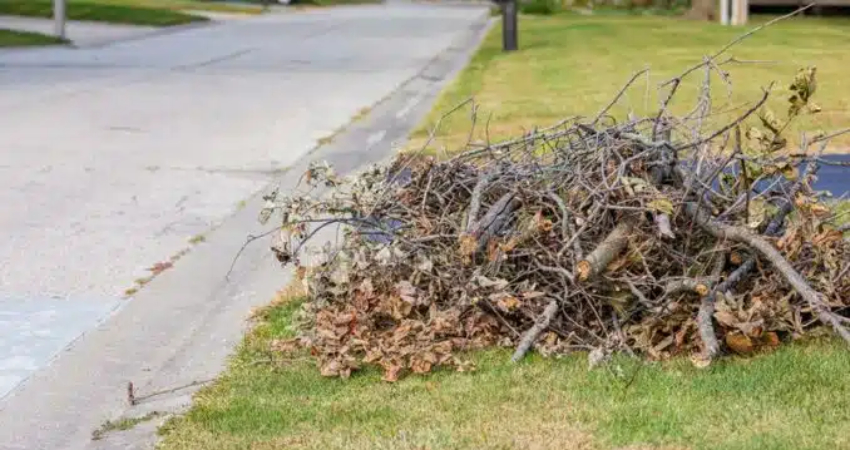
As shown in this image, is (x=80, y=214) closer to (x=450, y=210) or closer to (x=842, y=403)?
(x=450, y=210)

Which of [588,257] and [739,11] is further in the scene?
[739,11]

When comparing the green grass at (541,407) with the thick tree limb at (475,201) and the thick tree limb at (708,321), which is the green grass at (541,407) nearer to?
the thick tree limb at (708,321)

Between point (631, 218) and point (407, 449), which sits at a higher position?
point (631, 218)

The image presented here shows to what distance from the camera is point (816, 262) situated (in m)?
6.25

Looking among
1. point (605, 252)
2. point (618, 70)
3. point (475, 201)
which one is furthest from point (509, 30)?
point (605, 252)

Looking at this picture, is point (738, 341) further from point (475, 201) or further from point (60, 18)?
point (60, 18)

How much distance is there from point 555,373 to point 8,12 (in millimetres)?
36891

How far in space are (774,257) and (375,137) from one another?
9.02 m

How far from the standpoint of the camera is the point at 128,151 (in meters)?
13.5

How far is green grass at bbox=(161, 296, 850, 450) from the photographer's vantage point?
4926 millimetres

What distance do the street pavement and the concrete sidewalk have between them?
228cm

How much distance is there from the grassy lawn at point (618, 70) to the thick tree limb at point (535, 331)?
6.13ft

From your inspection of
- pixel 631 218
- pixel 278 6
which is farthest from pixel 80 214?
pixel 278 6

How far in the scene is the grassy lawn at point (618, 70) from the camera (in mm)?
15047
